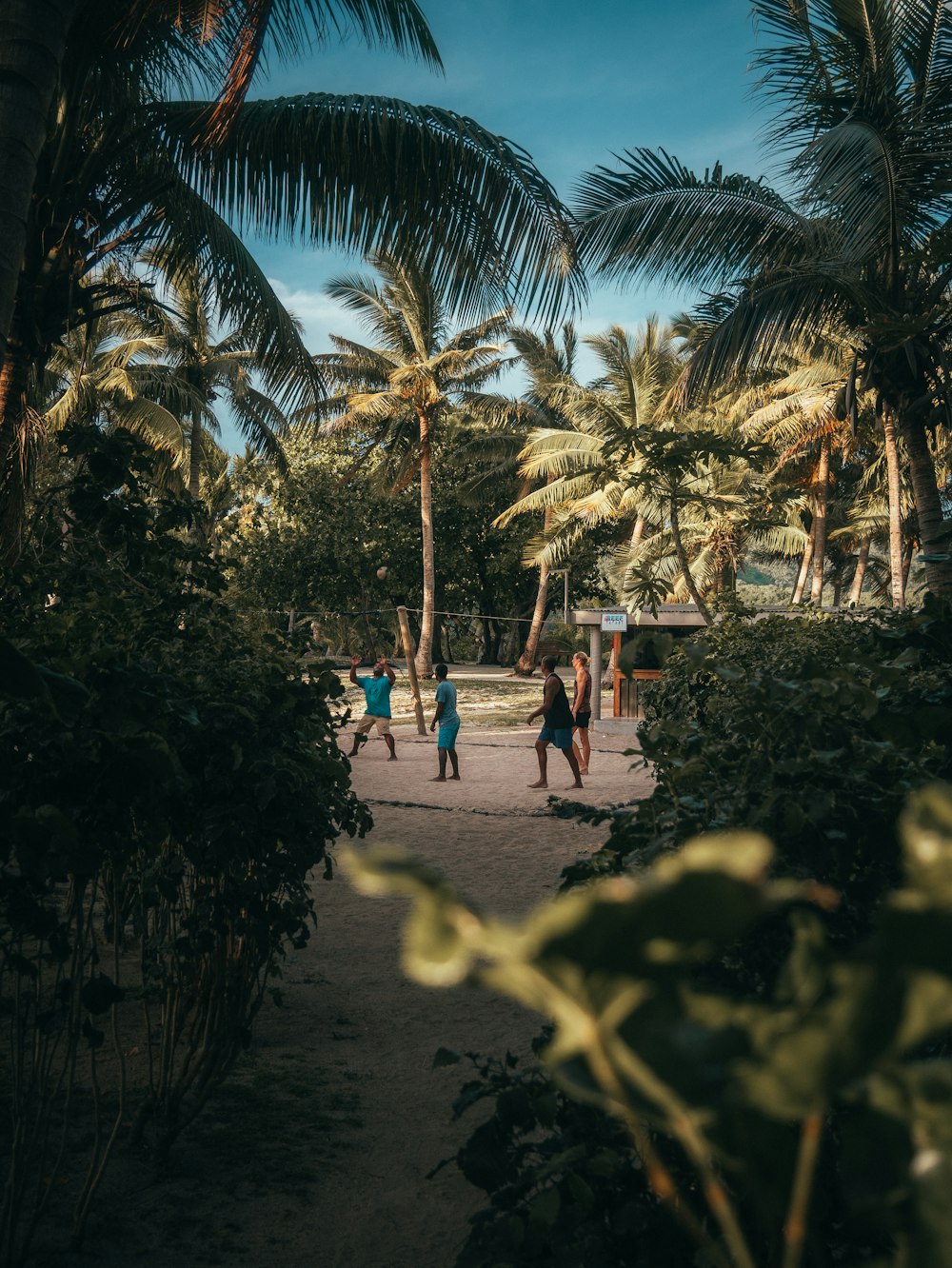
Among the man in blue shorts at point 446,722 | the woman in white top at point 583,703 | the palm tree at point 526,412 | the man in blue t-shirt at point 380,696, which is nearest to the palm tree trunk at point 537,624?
Result: the palm tree at point 526,412

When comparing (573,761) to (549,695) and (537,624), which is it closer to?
(549,695)

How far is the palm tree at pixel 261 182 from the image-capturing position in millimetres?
6523

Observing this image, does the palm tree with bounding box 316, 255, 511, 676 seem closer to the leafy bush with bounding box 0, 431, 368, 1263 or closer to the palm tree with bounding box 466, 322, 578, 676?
the palm tree with bounding box 466, 322, 578, 676

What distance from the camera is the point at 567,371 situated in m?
29.6

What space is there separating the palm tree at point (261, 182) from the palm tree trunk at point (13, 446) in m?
0.01

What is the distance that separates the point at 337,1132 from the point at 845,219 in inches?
331

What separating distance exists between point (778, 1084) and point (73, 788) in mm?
2217

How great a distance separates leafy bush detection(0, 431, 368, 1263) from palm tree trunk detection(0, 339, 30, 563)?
2.33 meters

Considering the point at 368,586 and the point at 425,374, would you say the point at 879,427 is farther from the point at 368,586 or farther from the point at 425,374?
the point at 368,586

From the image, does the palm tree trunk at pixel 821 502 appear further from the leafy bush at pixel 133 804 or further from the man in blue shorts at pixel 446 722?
the leafy bush at pixel 133 804

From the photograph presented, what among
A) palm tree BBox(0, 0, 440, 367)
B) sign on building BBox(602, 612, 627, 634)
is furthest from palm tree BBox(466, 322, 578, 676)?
palm tree BBox(0, 0, 440, 367)

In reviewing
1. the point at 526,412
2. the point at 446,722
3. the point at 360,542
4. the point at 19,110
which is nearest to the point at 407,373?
the point at 526,412

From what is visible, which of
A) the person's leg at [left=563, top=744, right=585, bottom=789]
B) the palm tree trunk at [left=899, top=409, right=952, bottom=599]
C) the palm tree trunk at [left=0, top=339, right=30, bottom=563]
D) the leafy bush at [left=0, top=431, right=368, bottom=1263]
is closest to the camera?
the leafy bush at [left=0, top=431, right=368, bottom=1263]

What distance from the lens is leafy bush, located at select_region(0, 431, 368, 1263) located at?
2.26m
